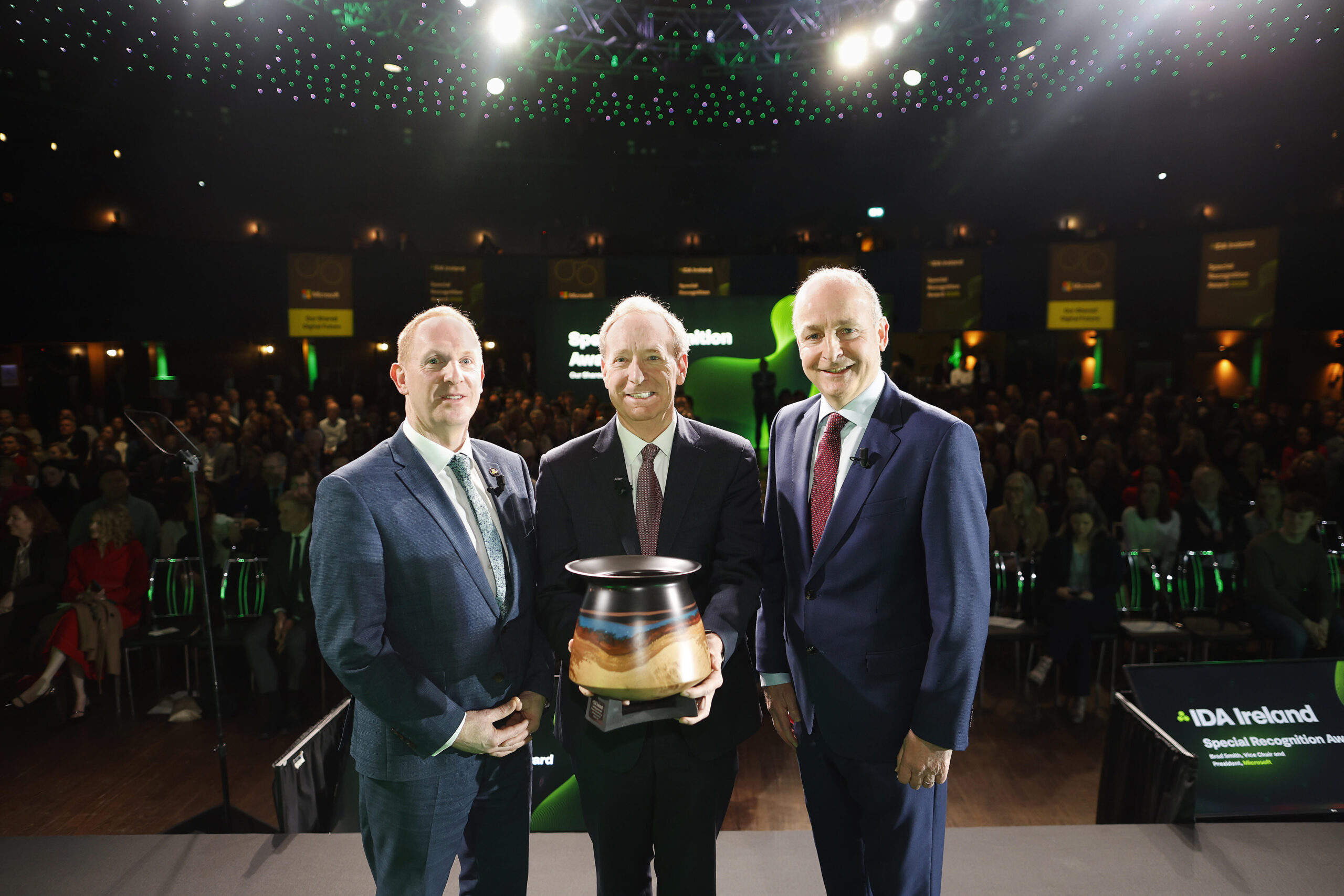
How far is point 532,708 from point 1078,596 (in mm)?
3971

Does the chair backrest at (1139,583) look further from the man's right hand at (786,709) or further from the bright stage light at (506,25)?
the bright stage light at (506,25)

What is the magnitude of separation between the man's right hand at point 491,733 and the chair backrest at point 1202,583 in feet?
15.7

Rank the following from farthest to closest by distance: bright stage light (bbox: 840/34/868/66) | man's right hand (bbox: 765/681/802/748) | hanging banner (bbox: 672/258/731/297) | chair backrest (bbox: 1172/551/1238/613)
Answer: hanging banner (bbox: 672/258/731/297), bright stage light (bbox: 840/34/868/66), chair backrest (bbox: 1172/551/1238/613), man's right hand (bbox: 765/681/802/748)

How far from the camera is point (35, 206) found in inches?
448

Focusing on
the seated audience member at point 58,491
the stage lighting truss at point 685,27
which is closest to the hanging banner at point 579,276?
the stage lighting truss at point 685,27

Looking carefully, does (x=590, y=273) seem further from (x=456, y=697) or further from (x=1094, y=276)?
(x=456, y=697)

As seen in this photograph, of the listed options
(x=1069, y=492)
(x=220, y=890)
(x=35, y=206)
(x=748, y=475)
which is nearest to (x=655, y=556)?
(x=748, y=475)

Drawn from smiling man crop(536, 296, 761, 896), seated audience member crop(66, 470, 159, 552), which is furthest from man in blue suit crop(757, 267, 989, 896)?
seated audience member crop(66, 470, 159, 552)

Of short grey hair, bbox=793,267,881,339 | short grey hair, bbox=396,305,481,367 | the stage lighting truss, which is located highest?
the stage lighting truss

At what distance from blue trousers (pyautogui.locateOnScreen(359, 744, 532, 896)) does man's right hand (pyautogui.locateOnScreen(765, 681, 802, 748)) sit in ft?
2.03

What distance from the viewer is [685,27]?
12.5 metres

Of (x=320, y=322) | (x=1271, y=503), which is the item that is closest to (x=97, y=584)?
(x=1271, y=503)

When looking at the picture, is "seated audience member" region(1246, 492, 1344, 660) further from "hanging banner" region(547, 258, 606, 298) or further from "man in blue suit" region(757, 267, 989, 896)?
"hanging banner" region(547, 258, 606, 298)

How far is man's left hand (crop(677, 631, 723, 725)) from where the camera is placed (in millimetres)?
1495
